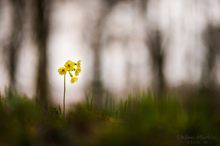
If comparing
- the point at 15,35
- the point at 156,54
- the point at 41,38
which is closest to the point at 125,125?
the point at 41,38

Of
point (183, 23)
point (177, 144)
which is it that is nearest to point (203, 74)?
point (177, 144)

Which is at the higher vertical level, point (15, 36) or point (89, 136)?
point (15, 36)

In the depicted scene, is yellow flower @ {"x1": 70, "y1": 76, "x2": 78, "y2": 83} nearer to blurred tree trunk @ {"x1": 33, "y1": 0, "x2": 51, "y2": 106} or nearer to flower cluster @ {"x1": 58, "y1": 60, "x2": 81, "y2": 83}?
flower cluster @ {"x1": 58, "y1": 60, "x2": 81, "y2": 83}

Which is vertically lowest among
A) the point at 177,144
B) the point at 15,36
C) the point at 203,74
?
the point at 177,144

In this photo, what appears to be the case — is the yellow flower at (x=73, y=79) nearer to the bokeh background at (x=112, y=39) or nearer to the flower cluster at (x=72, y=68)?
the flower cluster at (x=72, y=68)

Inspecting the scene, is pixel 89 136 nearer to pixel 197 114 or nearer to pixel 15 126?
pixel 15 126

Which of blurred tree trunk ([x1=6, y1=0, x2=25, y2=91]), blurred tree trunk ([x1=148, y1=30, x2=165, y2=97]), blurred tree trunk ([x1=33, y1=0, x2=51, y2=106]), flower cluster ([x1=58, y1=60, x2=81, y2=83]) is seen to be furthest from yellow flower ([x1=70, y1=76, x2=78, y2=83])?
blurred tree trunk ([x1=148, y1=30, x2=165, y2=97])

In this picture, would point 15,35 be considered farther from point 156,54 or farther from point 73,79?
point 73,79
